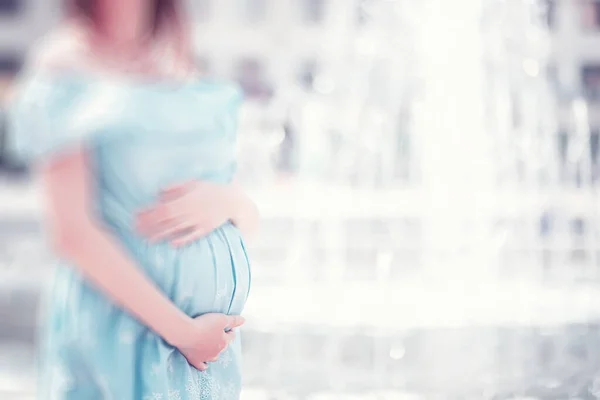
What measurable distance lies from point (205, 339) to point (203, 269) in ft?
0.37

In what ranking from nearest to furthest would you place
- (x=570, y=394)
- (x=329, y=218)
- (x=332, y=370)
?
(x=570, y=394) < (x=332, y=370) < (x=329, y=218)

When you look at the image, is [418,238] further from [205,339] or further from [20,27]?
[20,27]

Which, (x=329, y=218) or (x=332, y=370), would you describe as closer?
(x=332, y=370)

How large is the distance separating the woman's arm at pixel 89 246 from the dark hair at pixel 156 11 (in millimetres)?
214

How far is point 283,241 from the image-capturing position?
409 inches

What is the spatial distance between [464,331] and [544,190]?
34.0 feet

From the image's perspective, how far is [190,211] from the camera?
1185 mm

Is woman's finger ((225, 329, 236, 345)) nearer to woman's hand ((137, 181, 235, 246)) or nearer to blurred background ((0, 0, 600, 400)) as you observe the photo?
woman's hand ((137, 181, 235, 246))

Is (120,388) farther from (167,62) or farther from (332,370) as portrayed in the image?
(332,370)

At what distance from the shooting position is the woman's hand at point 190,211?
115cm

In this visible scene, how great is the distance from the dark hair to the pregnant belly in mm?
326

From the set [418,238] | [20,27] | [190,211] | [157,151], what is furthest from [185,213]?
[20,27]

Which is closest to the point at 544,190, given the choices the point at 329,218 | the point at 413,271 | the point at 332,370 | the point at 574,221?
the point at 574,221

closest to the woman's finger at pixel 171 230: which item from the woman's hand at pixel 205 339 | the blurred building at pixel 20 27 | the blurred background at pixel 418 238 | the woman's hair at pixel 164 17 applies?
the woman's hand at pixel 205 339
